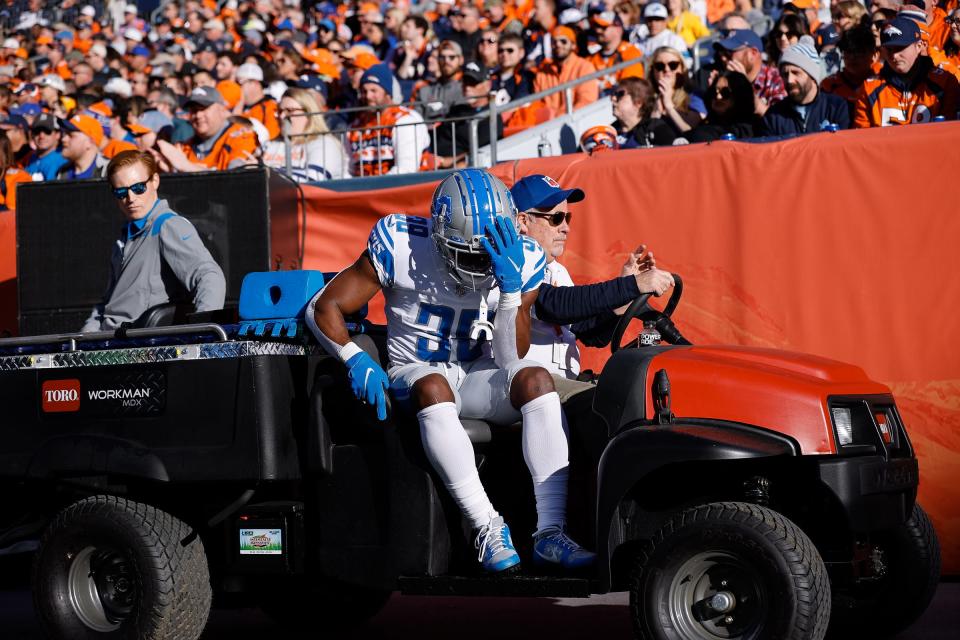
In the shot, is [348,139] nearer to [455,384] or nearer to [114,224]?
[114,224]

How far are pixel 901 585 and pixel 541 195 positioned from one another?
2057 millimetres

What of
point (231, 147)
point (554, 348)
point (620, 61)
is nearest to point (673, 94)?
point (620, 61)

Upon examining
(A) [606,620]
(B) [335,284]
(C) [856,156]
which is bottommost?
(A) [606,620]

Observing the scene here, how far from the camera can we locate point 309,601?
5984mm

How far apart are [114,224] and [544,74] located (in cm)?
537

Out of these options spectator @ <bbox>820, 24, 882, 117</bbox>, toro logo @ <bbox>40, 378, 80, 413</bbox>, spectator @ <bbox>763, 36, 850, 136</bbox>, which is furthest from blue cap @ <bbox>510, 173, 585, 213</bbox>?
spectator @ <bbox>820, 24, 882, 117</bbox>

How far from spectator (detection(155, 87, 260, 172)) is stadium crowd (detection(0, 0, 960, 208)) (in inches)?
0.7

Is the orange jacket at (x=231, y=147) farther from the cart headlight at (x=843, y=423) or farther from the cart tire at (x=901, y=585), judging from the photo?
the cart headlight at (x=843, y=423)

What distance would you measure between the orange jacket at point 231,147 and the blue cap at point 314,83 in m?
1.94

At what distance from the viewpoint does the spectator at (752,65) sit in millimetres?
8953

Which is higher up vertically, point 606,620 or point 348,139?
point 348,139

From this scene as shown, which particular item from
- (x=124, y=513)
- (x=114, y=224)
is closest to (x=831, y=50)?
(x=114, y=224)

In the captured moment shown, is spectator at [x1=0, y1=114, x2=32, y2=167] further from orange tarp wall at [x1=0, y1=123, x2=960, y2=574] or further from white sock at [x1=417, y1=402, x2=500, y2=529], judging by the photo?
white sock at [x1=417, y1=402, x2=500, y2=529]

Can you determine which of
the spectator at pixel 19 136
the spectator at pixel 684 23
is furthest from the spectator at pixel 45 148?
the spectator at pixel 684 23
